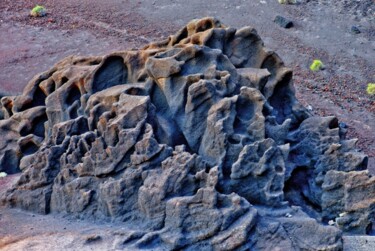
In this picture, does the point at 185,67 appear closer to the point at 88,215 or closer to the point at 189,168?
the point at 189,168

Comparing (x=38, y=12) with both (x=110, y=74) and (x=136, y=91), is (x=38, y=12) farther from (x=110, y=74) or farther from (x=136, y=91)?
(x=136, y=91)

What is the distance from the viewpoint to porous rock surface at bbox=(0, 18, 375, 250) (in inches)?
374

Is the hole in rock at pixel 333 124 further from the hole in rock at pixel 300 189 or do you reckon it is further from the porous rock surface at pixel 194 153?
the hole in rock at pixel 300 189

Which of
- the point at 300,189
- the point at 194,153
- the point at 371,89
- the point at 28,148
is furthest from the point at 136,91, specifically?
the point at 371,89

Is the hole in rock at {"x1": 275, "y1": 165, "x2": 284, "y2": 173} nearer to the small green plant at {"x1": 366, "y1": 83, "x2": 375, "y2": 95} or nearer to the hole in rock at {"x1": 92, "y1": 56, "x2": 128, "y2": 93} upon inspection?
the hole in rock at {"x1": 92, "y1": 56, "x2": 128, "y2": 93}

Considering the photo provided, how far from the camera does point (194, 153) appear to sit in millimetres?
10664

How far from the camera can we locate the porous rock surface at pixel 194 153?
374 inches

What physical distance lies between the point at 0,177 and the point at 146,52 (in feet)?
12.6

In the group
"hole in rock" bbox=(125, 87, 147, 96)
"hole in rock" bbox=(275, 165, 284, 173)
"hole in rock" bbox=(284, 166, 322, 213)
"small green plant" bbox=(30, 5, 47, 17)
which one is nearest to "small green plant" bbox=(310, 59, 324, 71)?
"small green plant" bbox=(30, 5, 47, 17)

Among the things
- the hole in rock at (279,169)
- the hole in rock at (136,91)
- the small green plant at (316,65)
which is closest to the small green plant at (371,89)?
the small green plant at (316,65)

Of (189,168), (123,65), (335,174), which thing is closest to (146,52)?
(123,65)

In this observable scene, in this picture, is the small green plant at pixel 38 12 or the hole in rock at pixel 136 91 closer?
the hole in rock at pixel 136 91

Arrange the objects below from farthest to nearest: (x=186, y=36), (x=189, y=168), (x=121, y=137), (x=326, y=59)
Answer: (x=326, y=59) < (x=186, y=36) < (x=121, y=137) < (x=189, y=168)

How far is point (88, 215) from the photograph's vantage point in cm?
1049
